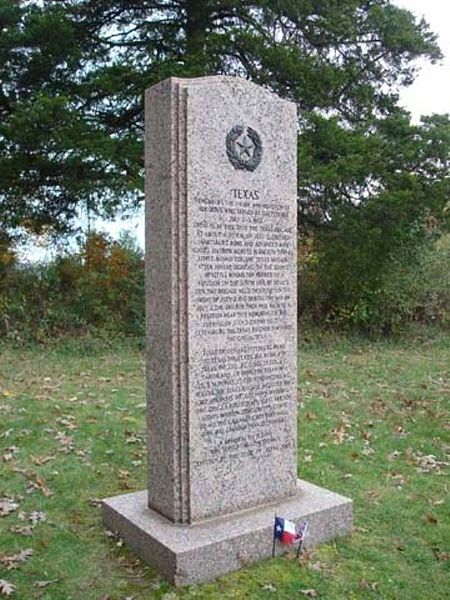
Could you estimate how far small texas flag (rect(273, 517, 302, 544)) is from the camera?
3924 mm

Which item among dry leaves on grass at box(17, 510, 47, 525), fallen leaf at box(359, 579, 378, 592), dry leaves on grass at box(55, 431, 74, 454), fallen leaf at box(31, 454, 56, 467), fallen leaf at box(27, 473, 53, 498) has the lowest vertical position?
fallen leaf at box(359, 579, 378, 592)

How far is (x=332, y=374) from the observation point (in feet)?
32.2

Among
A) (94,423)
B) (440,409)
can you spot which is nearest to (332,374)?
(440,409)

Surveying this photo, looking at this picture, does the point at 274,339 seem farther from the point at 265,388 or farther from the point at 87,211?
the point at 87,211

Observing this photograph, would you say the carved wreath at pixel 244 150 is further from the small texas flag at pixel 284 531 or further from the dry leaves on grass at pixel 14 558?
the dry leaves on grass at pixel 14 558

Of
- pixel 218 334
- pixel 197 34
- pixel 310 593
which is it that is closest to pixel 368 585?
pixel 310 593

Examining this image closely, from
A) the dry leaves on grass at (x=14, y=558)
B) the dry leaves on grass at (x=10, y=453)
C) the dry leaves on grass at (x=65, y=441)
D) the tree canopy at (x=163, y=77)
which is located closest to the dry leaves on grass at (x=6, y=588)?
the dry leaves on grass at (x=14, y=558)

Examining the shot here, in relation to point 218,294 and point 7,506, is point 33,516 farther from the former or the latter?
point 218,294

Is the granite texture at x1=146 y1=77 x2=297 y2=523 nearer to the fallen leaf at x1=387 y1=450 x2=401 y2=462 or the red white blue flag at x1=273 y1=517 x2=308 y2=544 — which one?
the red white blue flag at x1=273 y1=517 x2=308 y2=544

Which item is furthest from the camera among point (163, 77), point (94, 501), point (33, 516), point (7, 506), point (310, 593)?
point (163, 77)

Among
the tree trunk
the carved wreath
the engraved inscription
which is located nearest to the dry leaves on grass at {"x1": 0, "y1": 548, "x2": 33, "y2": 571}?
the engraved inscription

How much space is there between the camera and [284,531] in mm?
3922

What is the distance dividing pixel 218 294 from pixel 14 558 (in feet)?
6.65

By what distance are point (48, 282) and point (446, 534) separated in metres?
9.84
